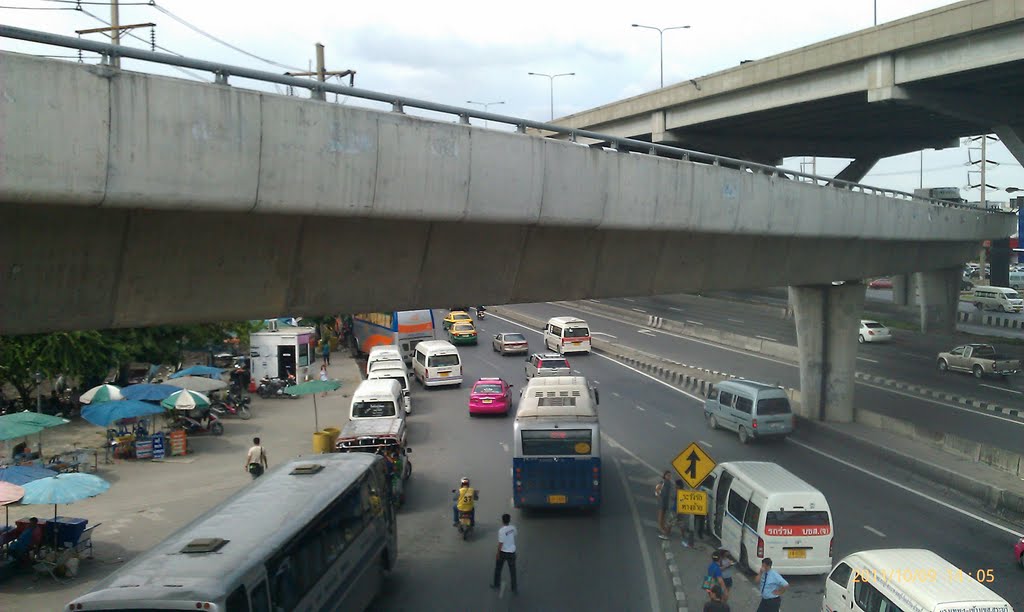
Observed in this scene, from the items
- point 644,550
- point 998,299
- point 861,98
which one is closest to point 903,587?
point 644,550

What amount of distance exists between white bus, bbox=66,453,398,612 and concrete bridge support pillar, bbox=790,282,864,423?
697 inches

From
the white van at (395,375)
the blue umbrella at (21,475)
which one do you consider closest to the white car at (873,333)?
the white van at (395,375)

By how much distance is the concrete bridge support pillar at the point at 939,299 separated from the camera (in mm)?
46438

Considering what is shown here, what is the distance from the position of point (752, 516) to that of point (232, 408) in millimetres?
20212

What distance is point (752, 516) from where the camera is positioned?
42.8 ft

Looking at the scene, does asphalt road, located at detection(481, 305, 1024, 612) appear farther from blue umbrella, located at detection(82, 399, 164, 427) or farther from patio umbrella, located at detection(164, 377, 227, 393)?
blue umbrella, located at detection(82, 399, 164, 427)

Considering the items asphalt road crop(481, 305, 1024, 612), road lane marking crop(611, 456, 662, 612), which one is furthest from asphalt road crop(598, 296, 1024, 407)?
road lane marking crop(611, 456, 662, 612)

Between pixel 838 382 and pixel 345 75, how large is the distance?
2360 cm

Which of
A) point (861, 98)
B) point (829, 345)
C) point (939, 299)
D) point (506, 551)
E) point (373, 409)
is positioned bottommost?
point (506, 551)

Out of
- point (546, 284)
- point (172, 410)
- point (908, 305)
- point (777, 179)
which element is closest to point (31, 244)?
point (546, 284)

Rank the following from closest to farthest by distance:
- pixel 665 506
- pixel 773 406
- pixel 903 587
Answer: pixel 903 587, pixel 665 506, pixel 773 406

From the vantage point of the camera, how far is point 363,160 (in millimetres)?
9523

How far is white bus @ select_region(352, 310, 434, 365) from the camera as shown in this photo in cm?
3959

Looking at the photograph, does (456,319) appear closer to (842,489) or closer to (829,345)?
(829,345)
